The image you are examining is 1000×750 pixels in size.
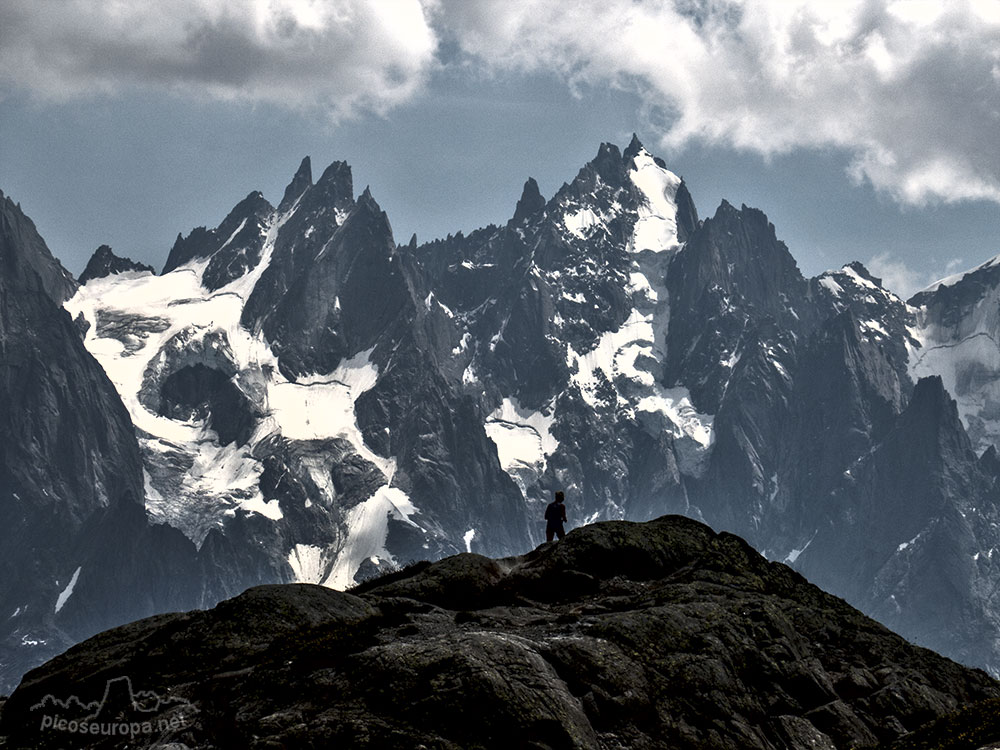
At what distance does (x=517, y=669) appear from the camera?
21.1m

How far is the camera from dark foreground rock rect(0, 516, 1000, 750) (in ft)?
66.2

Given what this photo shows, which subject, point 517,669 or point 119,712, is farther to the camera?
point 119,712

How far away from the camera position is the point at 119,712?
2214 cm

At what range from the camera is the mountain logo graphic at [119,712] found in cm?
2127

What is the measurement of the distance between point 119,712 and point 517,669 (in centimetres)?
802

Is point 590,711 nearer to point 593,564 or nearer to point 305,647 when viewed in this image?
point 305,647

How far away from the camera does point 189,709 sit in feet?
71.0

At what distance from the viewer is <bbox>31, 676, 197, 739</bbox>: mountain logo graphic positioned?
2127cm

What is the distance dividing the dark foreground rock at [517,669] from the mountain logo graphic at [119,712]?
0.05 m

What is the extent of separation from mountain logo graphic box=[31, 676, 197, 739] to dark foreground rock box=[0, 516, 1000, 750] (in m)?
0.05

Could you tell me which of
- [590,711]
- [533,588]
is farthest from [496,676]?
[533,588]

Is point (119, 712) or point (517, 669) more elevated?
point (119, 712)

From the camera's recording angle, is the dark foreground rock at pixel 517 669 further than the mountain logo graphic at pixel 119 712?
No

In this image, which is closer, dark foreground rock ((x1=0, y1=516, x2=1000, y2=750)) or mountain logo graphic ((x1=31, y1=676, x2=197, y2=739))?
dark foreground rock ((x1=0, y1=516, x2=1000, y2=750))
